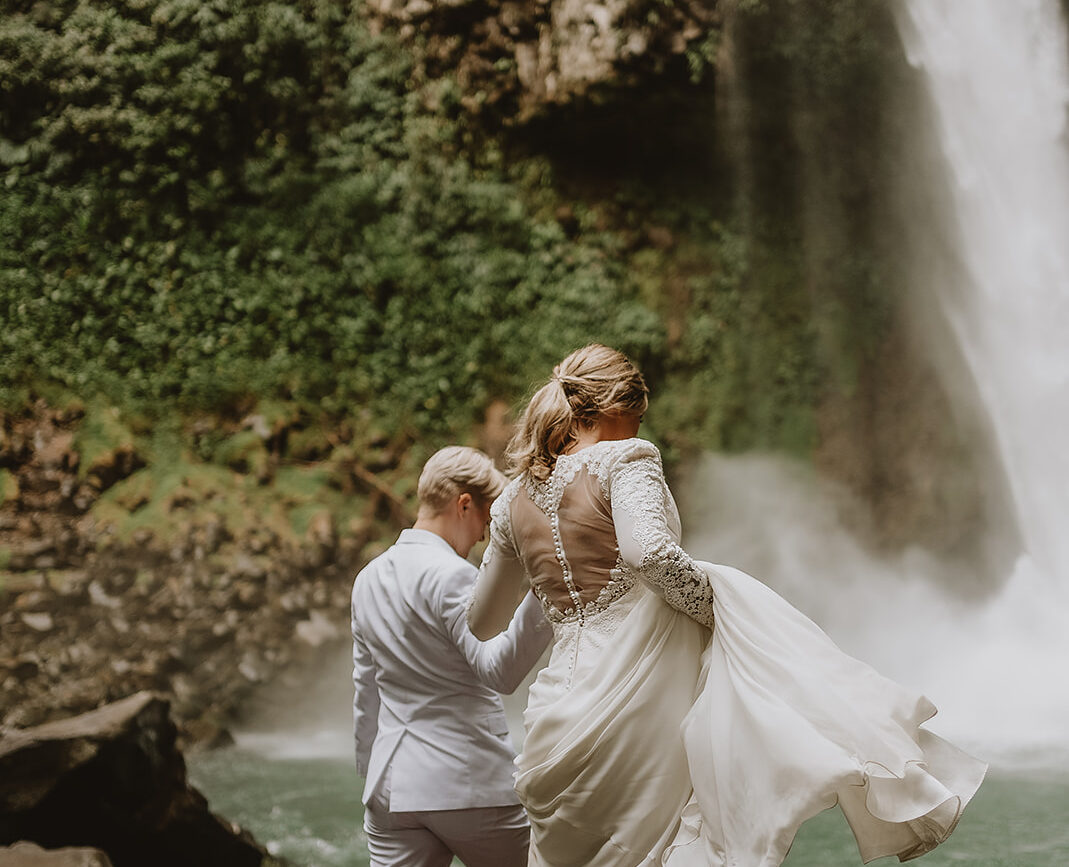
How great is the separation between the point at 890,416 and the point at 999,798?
5.53m

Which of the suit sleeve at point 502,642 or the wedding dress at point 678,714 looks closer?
the wedding dress at point 678,714

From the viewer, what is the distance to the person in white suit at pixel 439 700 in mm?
2779

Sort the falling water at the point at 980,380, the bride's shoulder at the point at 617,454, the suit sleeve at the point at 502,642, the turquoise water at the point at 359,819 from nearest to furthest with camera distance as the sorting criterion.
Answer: the bride's shoulder at the point at 617,454 < the suit sleeve at the point at 502,642 < the turquoise water at the point at 359,819 < the falling water at the point at 980,380

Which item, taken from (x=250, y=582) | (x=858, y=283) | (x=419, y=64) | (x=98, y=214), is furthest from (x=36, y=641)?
(x=858, y=283)

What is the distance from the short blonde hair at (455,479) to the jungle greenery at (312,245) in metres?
6.89

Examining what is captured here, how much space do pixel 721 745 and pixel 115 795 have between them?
11.0 ft

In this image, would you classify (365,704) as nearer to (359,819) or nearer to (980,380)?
(359,819)

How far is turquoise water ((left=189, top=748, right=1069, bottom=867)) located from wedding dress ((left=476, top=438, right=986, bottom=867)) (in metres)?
3.47

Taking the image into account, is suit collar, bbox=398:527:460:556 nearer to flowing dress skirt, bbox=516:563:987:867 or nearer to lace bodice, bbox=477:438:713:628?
lace bodice, bbox=477:438:713:628

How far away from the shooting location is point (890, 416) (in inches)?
443

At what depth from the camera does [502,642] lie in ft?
8.93

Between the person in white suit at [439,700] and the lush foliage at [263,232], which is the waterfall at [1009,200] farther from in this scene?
the person in white suit at [439,700]

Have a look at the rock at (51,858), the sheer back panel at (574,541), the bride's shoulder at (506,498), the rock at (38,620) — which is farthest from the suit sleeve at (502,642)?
the rock at (38,620)

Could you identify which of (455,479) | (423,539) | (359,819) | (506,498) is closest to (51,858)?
(423,539)
